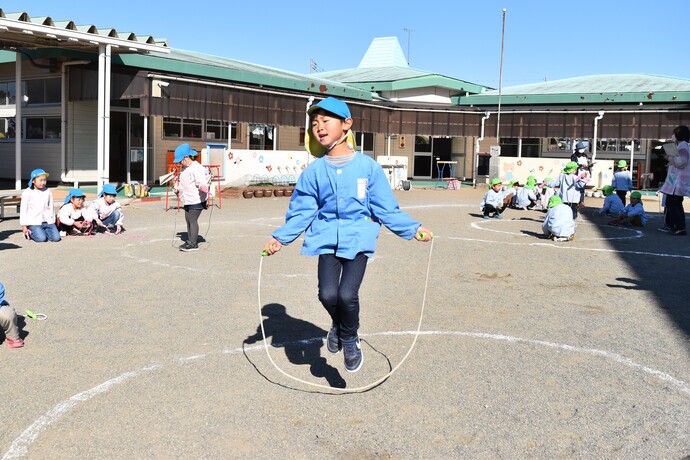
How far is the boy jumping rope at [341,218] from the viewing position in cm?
462

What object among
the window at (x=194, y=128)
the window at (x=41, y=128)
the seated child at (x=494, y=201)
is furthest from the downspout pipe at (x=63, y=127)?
the seated child at (x=494, y=201)

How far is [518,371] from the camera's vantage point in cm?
498

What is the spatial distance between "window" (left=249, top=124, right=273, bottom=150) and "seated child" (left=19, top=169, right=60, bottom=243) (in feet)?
53.6

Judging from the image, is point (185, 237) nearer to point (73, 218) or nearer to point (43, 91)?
point (73, 218)

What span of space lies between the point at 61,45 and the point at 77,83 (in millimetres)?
3145

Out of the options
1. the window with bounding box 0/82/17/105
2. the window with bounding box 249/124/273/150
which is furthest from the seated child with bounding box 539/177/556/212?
the window with bounding box 0/82/17/105

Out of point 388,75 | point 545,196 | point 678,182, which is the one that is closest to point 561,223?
point 678,182

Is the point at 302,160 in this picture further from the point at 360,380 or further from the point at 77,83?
the point at 360,380

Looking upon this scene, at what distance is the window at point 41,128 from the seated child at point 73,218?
39.3 ft

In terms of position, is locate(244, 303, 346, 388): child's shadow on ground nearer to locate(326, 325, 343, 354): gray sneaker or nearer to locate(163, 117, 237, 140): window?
locate(326, 325, 343, 354): gray sneaker

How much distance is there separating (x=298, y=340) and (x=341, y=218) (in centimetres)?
150

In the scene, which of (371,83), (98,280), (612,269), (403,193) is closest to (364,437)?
(98,280)

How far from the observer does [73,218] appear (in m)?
12.5

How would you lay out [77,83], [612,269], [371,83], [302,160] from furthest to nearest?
[371,83]
[302,160]
[77,83]
[612,269]
